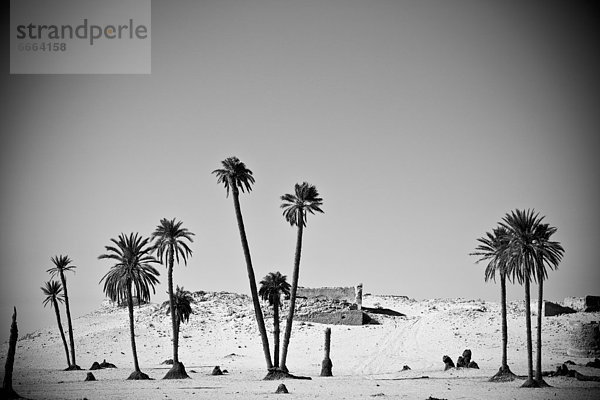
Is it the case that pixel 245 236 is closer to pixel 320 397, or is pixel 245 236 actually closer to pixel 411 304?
pixel 320 397

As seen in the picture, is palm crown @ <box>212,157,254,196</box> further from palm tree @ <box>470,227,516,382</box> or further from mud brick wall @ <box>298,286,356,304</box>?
mud brick wall @ <box>298,286,356,304</box>

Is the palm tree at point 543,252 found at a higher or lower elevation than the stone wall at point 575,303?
higher

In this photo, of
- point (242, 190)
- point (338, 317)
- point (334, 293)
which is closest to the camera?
point (242, 190)

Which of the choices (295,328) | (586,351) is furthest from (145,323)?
(586,351)

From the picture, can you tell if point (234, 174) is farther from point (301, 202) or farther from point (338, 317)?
point (338, 317)

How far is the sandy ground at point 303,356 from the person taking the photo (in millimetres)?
41469

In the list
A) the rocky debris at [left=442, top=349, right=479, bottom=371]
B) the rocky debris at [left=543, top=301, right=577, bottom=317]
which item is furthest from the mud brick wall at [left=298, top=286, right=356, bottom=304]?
the rocky debris at [left=442, top=349, right=479, bottom=371]

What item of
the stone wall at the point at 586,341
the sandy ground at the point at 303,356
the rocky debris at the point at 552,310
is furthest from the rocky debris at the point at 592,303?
the stone wall at the point at 586,341

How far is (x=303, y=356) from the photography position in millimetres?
68625

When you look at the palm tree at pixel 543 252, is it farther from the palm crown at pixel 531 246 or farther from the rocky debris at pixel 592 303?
the rocky debris at pixel 592 303

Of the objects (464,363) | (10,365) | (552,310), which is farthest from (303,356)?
(10,365)

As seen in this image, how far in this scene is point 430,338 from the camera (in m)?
73.9

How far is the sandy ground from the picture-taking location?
136ft

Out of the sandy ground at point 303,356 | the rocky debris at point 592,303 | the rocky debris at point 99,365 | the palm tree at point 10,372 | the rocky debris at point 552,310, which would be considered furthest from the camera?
the rocky debris at point 592,303
